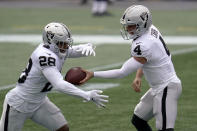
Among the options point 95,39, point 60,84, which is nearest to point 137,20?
point 60,84

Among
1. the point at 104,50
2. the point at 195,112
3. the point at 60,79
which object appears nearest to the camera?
the point at 60,79

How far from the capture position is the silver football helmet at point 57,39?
26.1 feet

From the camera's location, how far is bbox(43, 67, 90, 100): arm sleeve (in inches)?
301

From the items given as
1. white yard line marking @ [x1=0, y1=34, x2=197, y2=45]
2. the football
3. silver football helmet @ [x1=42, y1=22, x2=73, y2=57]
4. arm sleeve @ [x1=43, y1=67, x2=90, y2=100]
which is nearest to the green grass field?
white yard line marking @ [x1=0, y1=34, x2=197, y2=45]

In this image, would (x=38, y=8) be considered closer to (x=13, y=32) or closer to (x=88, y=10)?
(x=88, y=10)

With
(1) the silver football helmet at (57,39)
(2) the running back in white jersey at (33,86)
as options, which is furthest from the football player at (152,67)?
(2) the running back in white jersey at (33,86)

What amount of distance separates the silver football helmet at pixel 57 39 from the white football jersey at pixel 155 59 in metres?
0.83

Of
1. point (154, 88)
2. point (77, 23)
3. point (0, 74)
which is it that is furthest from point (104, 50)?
point (154, 88)

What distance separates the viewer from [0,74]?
14883 millimetres

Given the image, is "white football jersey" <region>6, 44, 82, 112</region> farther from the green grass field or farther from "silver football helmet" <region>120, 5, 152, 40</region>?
the green grass field

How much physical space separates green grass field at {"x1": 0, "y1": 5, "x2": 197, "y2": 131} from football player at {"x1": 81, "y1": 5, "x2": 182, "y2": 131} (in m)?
1.80

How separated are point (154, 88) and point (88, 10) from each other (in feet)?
76.2

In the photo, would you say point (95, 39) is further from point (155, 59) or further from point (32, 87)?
point (32, 87)

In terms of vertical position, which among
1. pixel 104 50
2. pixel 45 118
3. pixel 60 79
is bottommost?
pixel 104 50
